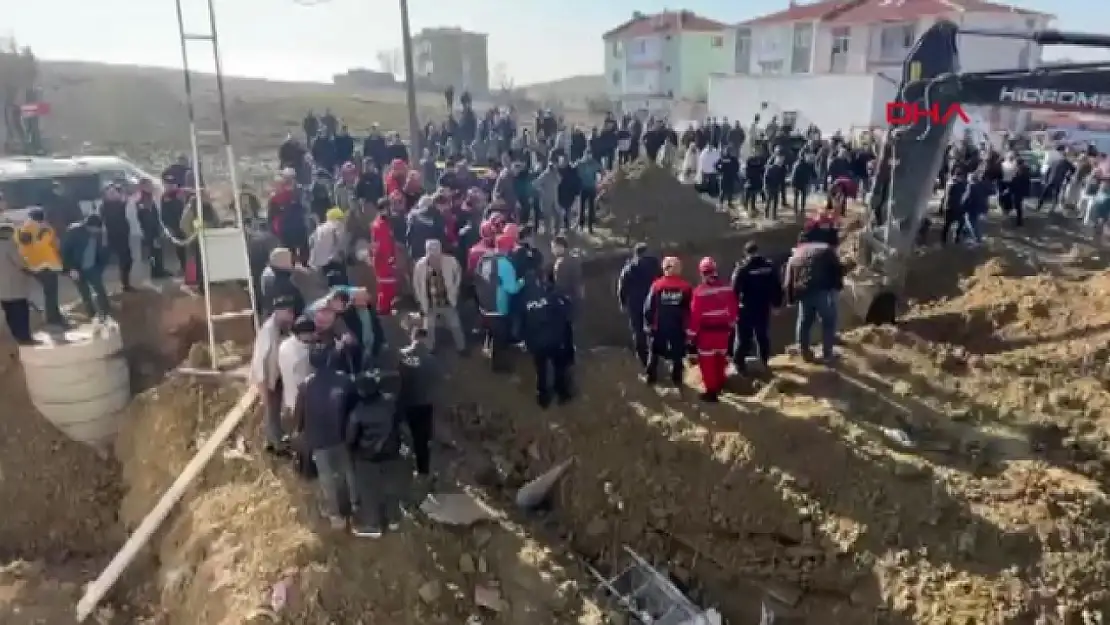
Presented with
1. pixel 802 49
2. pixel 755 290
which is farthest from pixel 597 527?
pixel 802 49

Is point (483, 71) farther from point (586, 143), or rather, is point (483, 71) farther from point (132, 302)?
point (132, 302)

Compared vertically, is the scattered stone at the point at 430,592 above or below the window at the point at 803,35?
below

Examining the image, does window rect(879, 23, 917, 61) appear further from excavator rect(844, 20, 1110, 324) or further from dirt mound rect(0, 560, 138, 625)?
dirt mound rect(0, 560, 138, 625)

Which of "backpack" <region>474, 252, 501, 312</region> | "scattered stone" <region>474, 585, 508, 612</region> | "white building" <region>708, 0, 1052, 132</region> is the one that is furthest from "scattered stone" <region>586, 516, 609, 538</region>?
"white building" <region>708, 0, 1052, 132</region>

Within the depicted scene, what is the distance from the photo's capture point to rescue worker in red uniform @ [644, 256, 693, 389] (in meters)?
9.49

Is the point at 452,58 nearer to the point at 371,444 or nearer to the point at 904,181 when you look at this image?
the point at 904,181

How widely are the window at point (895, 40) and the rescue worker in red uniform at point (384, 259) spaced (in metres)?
34.3

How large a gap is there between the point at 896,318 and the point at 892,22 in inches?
1175

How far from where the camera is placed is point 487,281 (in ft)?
34.1

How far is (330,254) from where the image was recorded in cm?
1141

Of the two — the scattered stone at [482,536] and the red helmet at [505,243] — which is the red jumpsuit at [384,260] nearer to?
the red helmet at [505,243]

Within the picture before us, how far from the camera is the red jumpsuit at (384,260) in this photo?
11.2 metres

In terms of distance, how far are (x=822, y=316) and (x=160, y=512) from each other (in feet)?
25.9

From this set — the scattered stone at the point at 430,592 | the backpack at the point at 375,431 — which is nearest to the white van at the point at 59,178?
the backpack at the point at 375,431
